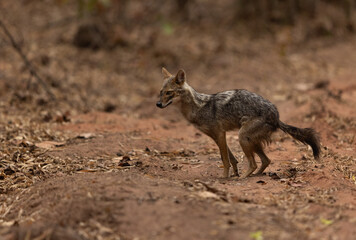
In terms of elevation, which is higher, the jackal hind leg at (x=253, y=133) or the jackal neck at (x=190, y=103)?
the jackal neck at (x=190, y=103)

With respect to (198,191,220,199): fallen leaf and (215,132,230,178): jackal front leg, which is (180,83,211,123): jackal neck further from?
(198,191,220,199): fallen leaf

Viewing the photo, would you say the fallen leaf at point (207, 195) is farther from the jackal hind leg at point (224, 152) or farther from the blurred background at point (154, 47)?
the blurred background at point (154, 47)

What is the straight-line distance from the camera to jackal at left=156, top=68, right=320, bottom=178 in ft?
24.5

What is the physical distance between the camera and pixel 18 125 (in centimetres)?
1060

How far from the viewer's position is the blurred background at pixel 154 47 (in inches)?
580

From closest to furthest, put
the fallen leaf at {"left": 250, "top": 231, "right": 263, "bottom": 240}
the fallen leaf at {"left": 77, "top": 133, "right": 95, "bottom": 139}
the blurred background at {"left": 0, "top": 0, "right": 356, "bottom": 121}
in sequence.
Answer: the fallen leaf at {"left": 250, "top": 231, "right": 263, "bottom": 240}, the fallen leaf at {"left": 77, "top": 133, "right": 95, "bottom": 139}, the blurred background at {"left": 0, "top": 0, "right": 356, "bottom": 121}

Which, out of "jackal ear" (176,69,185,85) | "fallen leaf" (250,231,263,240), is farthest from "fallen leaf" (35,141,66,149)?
"fallen leaf" (250,231,263,240)

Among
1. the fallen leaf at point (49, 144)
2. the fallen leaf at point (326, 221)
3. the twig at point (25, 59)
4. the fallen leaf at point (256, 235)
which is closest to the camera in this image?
the fallen leaf at point (256, 235)

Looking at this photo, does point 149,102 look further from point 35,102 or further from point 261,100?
point 261,100

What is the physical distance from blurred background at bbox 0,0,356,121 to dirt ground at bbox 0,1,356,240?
88 mm

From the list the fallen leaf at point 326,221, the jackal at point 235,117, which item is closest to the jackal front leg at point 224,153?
the jackal at point 235,117

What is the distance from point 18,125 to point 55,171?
11.1 feet

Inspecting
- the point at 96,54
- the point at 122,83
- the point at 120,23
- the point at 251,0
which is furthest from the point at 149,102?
the point at 251,0

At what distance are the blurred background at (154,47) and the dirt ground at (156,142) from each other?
0.09 metres
